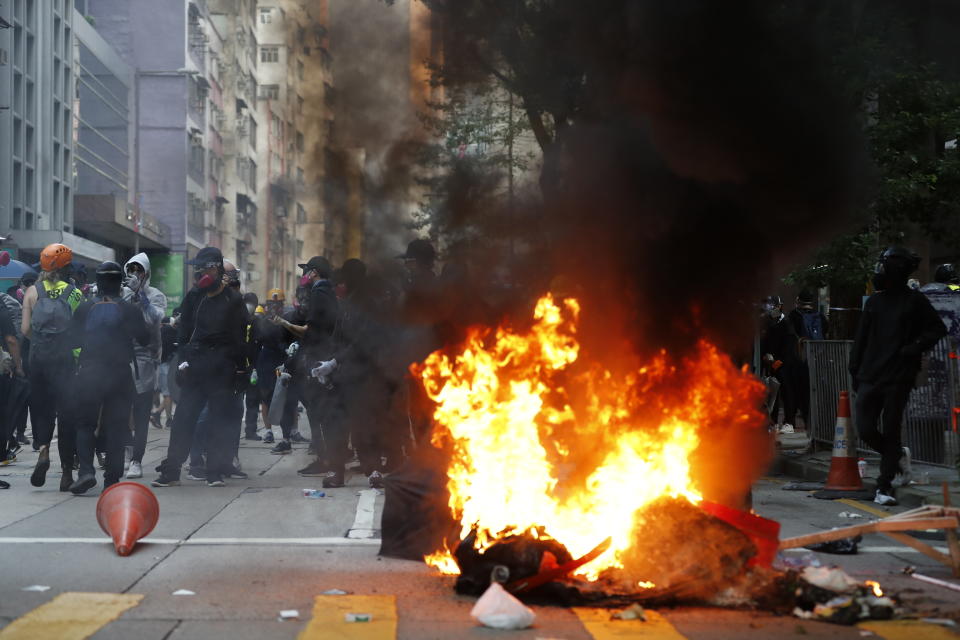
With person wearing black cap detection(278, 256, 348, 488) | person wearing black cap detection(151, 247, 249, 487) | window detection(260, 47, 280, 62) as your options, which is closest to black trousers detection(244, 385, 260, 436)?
person wearing black cap detection(278, 256, 348, 488)

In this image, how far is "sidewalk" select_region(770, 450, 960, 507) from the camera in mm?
9750

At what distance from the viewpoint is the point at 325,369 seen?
1119cm

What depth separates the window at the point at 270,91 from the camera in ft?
27.8

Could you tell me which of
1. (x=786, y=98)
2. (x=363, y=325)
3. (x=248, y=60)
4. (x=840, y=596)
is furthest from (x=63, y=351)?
(x=840, y=596)

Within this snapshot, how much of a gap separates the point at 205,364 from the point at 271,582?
486cm

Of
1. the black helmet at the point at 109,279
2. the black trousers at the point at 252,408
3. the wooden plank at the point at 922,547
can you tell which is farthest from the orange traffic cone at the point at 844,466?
the black trousers at the point at 252,408

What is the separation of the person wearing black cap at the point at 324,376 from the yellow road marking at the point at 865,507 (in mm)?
4269

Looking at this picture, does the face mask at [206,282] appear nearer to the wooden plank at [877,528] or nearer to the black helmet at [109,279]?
the black helmet at [109,279]

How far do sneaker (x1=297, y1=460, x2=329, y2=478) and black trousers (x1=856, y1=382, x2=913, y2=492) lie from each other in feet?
16.6

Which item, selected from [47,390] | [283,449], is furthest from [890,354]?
[283,449]

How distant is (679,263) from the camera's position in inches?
298

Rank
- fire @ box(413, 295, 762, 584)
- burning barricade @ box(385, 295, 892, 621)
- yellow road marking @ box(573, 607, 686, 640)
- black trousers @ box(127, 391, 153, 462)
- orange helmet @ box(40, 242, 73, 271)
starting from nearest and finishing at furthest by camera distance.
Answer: yellow road marking @ box(573, 607, 686, 640) → burning barricade @ box(385, 295, 892, 621) → fire @ box(413, 295, 762, 584) → orange helmet @ box(40, 242, 73, 271) → black trousers @ box(127, 391, 153, 462)

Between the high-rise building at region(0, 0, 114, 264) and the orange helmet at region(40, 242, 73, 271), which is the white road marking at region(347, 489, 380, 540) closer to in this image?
the orange helmet at region(40, 242, 73, 271)

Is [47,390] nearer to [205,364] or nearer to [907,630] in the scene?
[205,364]
